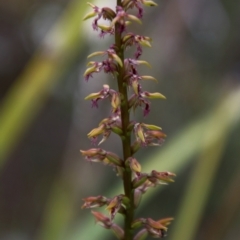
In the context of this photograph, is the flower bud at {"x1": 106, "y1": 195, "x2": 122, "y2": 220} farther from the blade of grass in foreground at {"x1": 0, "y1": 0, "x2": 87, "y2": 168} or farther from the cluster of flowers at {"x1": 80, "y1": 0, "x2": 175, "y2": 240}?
the blade of grass in foreground at {"x1": 0, "y1": 0, "x2": 87, "y2": 168}

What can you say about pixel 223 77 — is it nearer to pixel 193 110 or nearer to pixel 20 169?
pixel 193 110

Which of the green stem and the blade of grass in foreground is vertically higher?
the blade of grass in foreground

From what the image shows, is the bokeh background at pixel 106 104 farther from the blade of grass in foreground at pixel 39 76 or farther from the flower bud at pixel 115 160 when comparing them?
the flower bud at pixel 115 160

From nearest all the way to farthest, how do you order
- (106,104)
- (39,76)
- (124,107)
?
(124,107) → (39,76) → (106,104)

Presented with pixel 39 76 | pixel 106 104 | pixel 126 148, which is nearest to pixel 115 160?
pixel 126 148

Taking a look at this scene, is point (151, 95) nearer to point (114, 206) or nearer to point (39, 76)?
point (114, 206)

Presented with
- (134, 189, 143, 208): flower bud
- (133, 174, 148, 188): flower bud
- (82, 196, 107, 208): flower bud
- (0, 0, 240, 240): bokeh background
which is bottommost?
(82, 196, 107, 208): flower bud

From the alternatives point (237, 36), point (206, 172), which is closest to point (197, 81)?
point (237, 36)

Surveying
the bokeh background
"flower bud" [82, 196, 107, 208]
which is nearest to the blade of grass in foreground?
"flower bud" [82, 196, 107, 208]

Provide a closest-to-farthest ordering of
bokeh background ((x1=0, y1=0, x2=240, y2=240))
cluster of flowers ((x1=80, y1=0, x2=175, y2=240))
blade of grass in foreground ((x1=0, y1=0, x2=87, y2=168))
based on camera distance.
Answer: cluster of flowers ((x1=80, y1=0, x2=175, y2=240))
blade of grass in foreground ((x1=0, y1=0, x2=87, y2=168))
bokeh background ((x1=0, y1=0, x2=240, y2=240))

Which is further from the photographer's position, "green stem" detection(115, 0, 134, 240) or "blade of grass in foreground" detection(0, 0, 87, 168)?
"blade of grass in foreground" detection(0, 0, 87, 168)

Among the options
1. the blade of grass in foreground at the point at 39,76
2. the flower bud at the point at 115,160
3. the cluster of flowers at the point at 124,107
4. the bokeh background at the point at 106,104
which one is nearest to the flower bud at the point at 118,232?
the cluster of flowers at the point at 124,107
